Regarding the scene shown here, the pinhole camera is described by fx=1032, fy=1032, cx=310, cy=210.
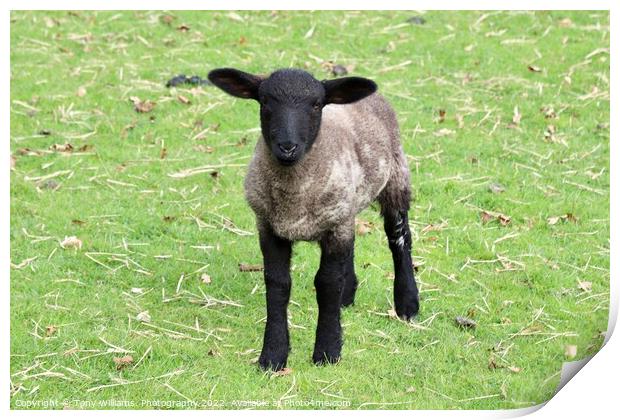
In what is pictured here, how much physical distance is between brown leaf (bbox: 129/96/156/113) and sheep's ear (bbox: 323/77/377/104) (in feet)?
19.4

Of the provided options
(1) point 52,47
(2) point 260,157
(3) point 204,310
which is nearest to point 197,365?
(3) point 204,310

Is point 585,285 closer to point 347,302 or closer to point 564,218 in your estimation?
point 564,218

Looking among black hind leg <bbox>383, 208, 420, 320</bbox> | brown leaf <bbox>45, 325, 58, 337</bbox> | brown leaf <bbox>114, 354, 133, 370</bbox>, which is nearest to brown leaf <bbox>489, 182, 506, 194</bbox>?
black hind leg <bbox>383, 208, 420, 320</bbox>

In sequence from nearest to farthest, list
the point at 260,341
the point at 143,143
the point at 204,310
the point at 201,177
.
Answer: the point at 260,341 → the point at 204,310 → the point at 201,177 → the point at 143,143

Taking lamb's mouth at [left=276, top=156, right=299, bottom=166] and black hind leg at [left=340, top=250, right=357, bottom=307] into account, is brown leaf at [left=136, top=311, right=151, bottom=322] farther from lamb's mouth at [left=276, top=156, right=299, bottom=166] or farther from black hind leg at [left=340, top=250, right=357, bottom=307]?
lamb's mouth at [left=276, top=156, right=299, bottom=166]

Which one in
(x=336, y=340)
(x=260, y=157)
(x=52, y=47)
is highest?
(x=260, y=157)

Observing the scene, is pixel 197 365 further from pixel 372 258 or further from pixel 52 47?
pixel 52 47

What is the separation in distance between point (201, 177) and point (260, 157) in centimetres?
402

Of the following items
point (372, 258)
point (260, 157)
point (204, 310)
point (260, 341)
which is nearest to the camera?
point (260, 157)

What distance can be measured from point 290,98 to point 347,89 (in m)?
0.52

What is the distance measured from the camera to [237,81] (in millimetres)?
7340

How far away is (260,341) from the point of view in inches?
321

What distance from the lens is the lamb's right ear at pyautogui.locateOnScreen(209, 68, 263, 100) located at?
7277mm
